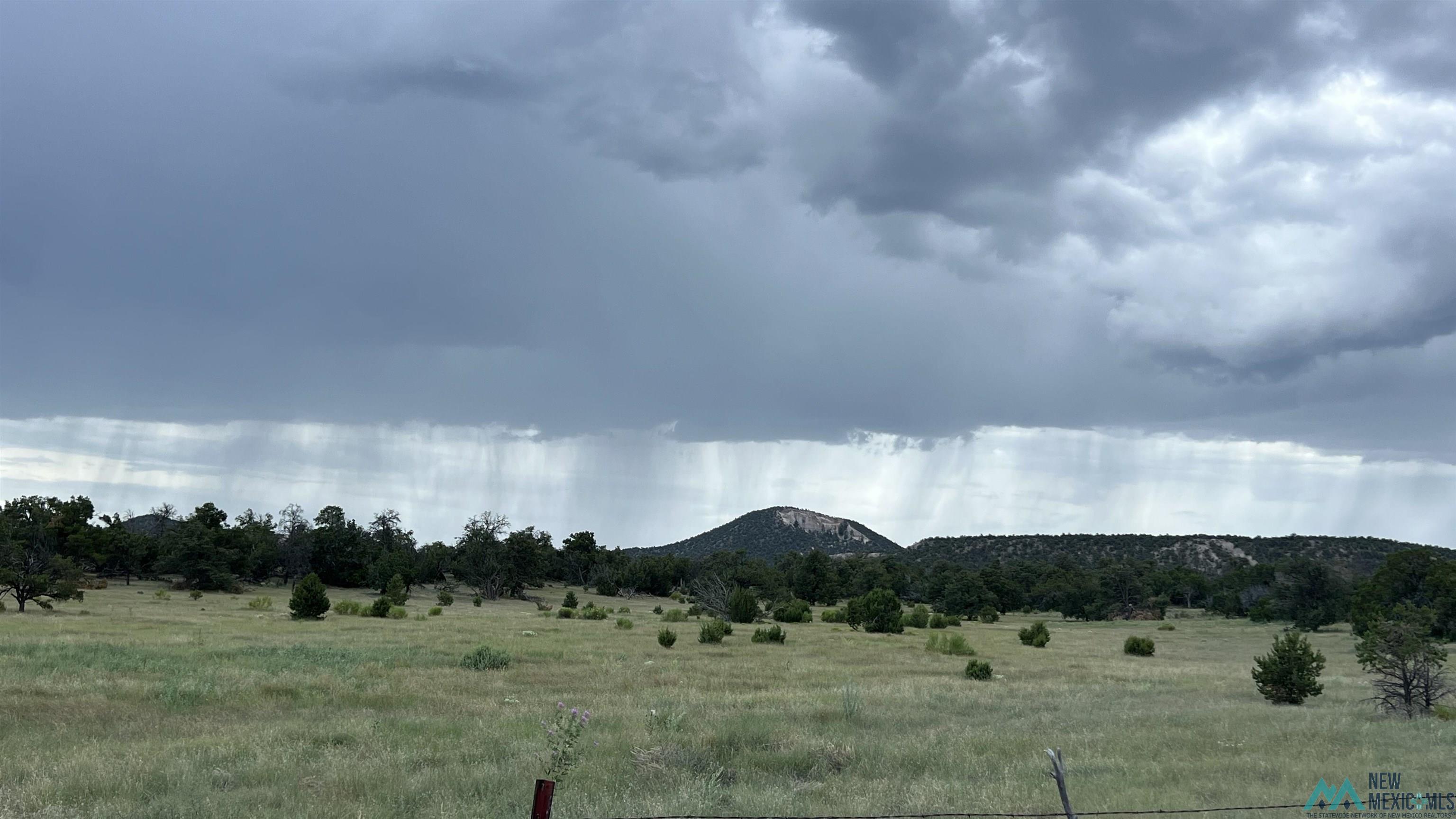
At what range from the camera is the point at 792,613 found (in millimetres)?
53344

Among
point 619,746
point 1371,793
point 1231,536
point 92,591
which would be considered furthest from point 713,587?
point 1231,536

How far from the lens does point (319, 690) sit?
1939 centimetres

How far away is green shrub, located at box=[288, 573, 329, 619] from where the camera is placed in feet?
142

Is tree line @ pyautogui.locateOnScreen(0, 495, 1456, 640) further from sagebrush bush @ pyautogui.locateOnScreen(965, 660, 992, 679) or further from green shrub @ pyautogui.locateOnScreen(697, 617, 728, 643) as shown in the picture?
sagebrush bush @ pyautogui.locateOnScreen(965, 660, 992, 679)

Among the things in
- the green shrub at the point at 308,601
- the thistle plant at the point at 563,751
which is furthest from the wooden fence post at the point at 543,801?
the green shrub at the point at 308,601

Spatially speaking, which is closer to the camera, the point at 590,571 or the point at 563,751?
the point at 563,751

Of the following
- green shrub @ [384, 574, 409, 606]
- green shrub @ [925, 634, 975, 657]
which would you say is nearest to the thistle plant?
green shrub @ [925, 634, 975, 657]

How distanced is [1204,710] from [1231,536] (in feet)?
441

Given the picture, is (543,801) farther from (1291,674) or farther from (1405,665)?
(1291,674)

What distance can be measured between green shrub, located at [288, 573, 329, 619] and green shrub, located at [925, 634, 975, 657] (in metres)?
30.7

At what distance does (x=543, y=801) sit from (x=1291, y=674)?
2075 cm

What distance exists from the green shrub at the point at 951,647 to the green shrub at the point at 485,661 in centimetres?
1755

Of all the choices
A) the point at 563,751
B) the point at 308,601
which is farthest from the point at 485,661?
the point at 308,601

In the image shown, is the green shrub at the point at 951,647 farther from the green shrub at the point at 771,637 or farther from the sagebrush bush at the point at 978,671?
the sagebrush bush at the point at 978,671
